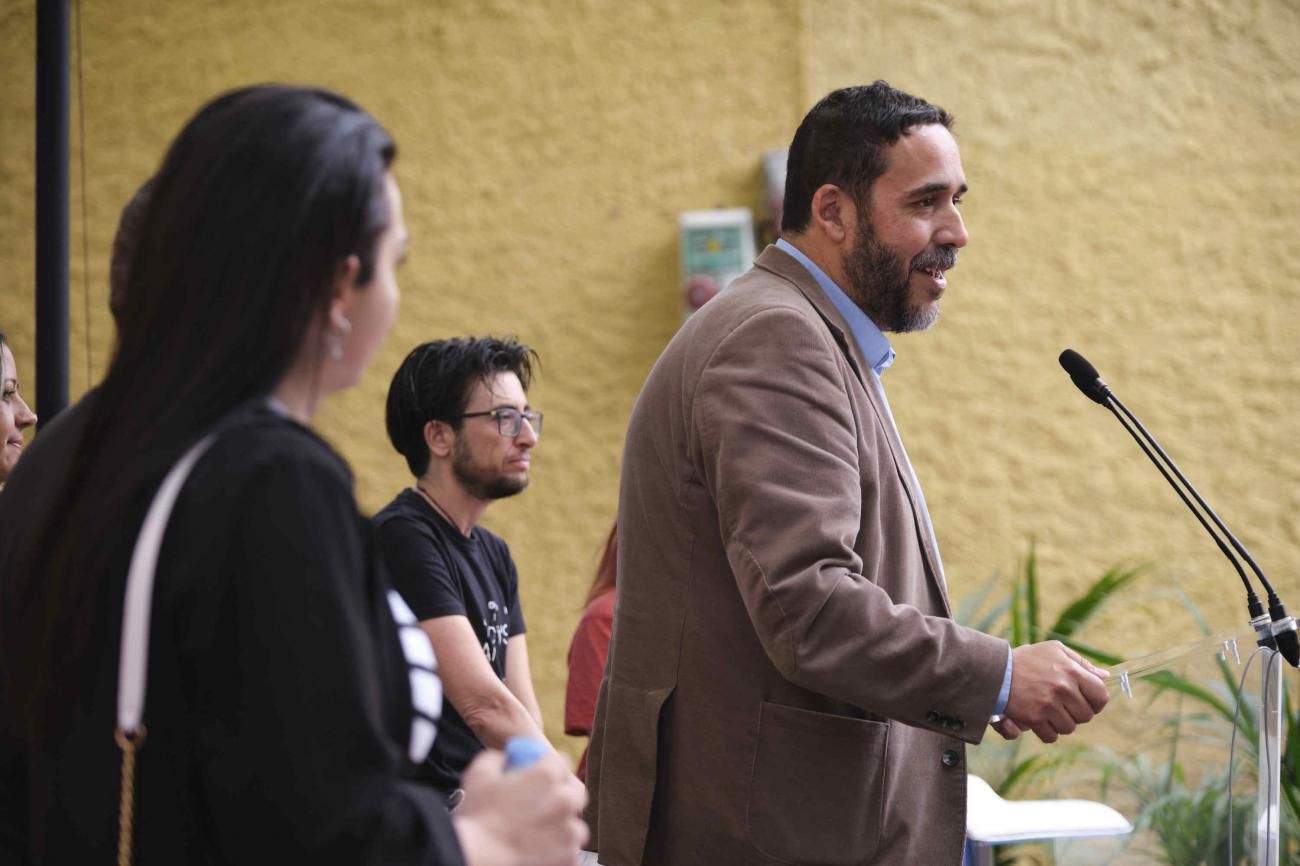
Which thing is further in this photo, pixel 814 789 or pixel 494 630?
pixel 494 630

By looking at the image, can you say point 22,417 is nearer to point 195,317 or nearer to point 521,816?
point 195,317

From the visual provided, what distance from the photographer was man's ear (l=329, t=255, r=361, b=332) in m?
1.33

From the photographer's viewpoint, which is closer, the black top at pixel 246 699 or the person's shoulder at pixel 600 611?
the black top at pixel 246 699

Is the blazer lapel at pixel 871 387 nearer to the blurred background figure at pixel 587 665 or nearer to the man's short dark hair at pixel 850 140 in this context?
the man's short dark hair at pixel 850 140

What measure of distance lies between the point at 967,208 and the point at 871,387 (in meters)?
3.78

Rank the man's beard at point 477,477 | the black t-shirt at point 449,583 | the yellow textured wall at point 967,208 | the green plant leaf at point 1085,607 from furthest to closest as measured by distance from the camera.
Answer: the yellow textured wall at point 967,208, the green plant leaf at point 1085,607, the man's beard at point 477,477, the black t-shirt at point 449,583

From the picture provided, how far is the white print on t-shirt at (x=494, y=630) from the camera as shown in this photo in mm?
3535

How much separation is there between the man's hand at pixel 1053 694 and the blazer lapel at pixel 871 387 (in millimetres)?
232

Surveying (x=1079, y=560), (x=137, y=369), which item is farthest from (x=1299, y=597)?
(x=137, y=369)

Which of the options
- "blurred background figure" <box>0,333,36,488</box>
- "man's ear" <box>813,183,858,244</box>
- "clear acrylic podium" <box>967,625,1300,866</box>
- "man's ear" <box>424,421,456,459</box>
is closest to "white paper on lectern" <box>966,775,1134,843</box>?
"clear acrylic podium" <box>967,625,1300,866</box>

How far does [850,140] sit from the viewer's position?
2697 mm

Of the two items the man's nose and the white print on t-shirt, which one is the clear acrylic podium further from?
the man's nose

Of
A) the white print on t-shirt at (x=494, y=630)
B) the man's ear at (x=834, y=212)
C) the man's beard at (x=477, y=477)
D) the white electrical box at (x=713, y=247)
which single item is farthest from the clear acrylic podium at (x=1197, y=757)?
the white electrical box at (x=713, y=247)

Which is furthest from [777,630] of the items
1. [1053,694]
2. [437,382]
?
[437,382]
